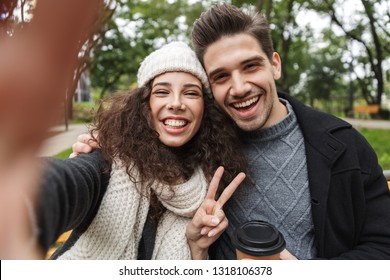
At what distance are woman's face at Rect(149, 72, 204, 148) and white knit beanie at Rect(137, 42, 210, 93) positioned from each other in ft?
0.07

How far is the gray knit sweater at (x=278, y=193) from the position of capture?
1.19 metres

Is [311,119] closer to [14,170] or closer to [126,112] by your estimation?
[126,112]

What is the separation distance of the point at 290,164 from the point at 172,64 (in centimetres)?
56

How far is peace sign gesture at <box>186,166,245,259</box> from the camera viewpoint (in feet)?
3.41

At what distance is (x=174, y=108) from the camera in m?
1.10

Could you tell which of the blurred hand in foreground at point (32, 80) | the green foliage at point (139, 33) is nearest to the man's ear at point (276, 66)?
the blurred hand in foreground at point (32, 80)

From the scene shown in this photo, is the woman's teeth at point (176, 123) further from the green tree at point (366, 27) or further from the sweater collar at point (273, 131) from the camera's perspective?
the green tree at point (366, 27)

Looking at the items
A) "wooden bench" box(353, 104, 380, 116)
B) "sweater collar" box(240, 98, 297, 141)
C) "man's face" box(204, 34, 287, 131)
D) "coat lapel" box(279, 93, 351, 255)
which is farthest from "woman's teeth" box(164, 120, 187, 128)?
"wooden bench" box(353, 104, 380, 116)

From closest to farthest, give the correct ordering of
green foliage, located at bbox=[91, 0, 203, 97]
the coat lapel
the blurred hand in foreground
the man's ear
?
the blurred hand in foreground → the coat lapel → the man's ear → green foliage, located at bbox=[91, 0, 203, 97]

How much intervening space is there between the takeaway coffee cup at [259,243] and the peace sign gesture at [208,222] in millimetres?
99

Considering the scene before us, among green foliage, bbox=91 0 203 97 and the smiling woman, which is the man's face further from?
green foliage, bbox=91 0 203 97

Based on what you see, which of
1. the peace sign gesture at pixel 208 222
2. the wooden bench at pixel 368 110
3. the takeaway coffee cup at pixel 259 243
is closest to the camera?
the takeaway coffee cup at pixel 259 243

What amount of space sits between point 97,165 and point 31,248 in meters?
0.64
